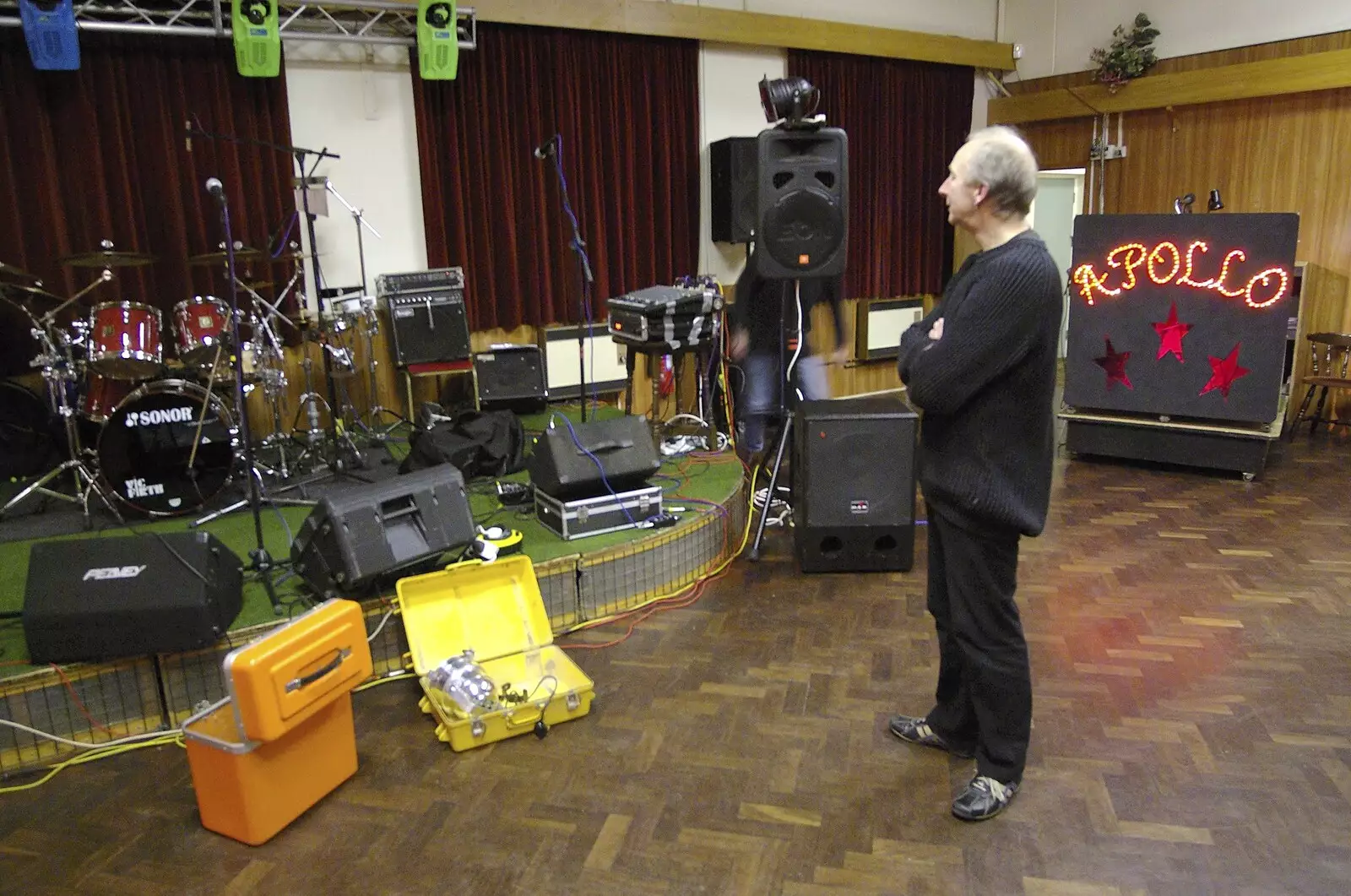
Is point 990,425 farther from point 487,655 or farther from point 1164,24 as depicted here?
point 1164,24

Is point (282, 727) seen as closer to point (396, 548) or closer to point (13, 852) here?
point (13, 852)

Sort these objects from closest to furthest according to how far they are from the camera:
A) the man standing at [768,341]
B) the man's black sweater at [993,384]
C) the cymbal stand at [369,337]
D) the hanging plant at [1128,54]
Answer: the man's black sweater at [993,384]
the man standing at [768,341]
the cymbal stand at [369,337]
the hanging plant at [1128,54]

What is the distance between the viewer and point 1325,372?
6141 mm

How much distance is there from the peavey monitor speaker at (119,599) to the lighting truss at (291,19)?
3.16 metres

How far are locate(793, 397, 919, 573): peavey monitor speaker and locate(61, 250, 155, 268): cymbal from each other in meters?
3.00

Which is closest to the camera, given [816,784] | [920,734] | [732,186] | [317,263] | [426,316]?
[816,784]

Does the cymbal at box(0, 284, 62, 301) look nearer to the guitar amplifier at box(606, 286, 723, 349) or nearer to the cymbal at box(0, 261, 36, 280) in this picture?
the cymbal at box(0, 261, 36, 280)

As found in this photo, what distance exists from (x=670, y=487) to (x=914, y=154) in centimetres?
470

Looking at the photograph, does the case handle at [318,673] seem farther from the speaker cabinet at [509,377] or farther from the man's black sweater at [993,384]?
the speaker cabinet at [509,377]

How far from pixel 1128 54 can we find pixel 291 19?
5821 millimetres

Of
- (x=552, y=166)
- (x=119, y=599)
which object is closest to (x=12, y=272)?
(x=119, y=599)

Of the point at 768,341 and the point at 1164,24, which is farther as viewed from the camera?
the point at 1164,24

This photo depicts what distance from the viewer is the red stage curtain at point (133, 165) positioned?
14.9ft

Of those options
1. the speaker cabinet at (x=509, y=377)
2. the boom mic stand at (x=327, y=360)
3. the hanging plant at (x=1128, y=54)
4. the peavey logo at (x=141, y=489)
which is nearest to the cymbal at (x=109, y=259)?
the boom mic stand at (x=327, y=360)
